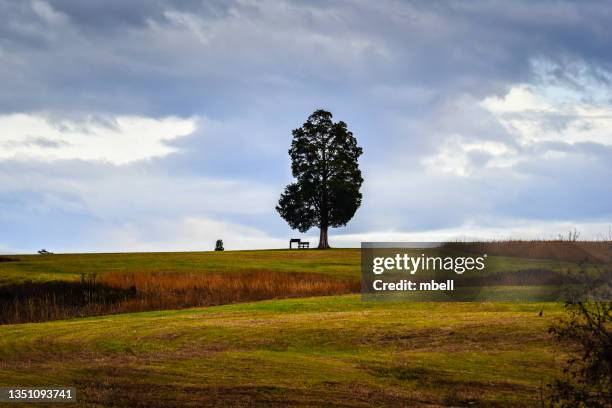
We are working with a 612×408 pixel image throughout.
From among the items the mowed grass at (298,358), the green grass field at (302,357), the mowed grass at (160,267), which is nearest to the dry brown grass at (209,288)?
the mowed grass at (160,267)

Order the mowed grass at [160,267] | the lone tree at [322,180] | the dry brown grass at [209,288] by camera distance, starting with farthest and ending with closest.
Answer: the lone tree at [322,180]
the mowed grass at [160,267]
the dry brown grass at [209,288]

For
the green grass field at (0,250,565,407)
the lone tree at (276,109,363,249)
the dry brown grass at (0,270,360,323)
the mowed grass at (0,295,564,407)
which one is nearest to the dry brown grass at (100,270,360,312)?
the dry brown grass at (0,270,360,323)

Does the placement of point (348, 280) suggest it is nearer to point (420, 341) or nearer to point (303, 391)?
point (420, 341)

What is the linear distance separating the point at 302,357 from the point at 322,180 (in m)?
63.5

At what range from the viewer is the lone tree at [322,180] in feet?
261

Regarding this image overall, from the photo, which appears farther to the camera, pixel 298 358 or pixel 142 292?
pixel 142 292

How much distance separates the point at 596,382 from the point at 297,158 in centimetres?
7125

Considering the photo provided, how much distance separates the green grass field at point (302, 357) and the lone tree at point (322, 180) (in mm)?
53226

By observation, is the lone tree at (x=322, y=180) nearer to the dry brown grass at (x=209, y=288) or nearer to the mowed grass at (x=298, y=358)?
the dry brown grass at (x=209, y=288)

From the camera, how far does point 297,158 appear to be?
81.1 m

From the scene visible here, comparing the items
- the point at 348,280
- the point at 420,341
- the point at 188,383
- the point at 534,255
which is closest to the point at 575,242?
the point at 534,255

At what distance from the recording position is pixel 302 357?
56.2 feet

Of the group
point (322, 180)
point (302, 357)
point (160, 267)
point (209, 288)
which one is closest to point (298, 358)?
point (302, 357)

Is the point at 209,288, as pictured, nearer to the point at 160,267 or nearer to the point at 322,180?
the point at 160,267
